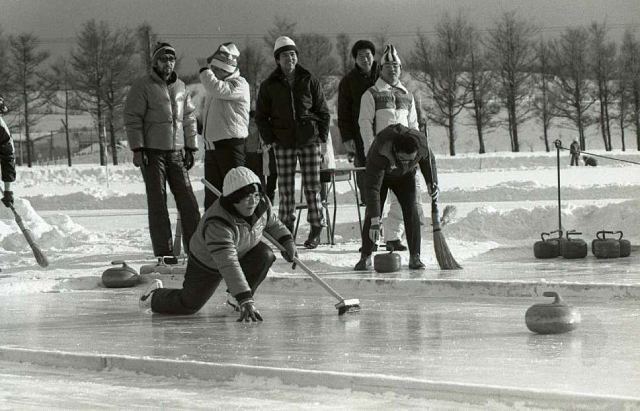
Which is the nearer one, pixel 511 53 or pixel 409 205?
pixel 409 205

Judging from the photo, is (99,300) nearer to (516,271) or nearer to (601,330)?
(516,271)

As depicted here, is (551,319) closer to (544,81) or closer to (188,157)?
(188,157)

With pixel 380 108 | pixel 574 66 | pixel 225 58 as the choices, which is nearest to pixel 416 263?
pixel 380 108

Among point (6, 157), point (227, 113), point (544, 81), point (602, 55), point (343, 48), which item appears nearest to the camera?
point (227, 113)

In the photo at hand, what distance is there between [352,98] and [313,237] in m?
1.24

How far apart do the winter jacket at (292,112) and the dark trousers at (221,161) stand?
1.32 ft

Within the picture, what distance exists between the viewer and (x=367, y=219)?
7.77 metres

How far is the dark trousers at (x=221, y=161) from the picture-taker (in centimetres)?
799

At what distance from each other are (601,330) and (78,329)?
2855 millimetres

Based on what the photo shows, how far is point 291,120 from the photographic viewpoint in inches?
326

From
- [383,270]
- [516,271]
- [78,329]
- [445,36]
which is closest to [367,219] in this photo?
[383,270]

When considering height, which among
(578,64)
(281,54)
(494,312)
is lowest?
(494,312)

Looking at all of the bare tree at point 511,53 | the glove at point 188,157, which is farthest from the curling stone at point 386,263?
the bare tree at point 511,53

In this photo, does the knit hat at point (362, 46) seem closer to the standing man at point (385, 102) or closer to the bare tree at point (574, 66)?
the standing man at point (385, 102)
